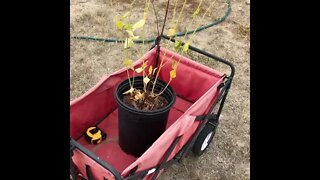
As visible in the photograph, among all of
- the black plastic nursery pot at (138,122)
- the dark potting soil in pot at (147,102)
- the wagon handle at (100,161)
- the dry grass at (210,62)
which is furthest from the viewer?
the dry grass at (210,62)

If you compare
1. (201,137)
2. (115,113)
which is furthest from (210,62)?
(115,113)

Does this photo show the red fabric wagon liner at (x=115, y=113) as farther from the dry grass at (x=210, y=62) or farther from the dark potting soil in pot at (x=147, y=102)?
the dry grass at (x=210, y=62)

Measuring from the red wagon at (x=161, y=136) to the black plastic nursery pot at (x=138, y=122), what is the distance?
8 centimetres

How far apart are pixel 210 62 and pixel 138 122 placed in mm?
1567

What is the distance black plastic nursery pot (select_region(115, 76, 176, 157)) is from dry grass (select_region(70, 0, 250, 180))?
1.29 ft

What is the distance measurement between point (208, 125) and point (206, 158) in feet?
0.86

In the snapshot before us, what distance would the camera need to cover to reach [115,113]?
2.02m

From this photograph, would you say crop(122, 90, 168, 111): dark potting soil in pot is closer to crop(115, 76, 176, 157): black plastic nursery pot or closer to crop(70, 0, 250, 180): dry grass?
crop(115, 76, 176, 157): black plastic nursery pot

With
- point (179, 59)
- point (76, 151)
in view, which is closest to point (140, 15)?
point (179, 59)

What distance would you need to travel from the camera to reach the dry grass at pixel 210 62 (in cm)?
212

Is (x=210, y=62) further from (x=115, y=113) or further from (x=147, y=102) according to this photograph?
(x=147, y=102)

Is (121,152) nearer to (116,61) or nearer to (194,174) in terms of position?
(194,174)

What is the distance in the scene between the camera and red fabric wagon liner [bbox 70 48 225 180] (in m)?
1.44

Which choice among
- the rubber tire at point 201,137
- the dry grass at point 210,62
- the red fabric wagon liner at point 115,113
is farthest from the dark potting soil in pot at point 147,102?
the dry grass at point 210,62
